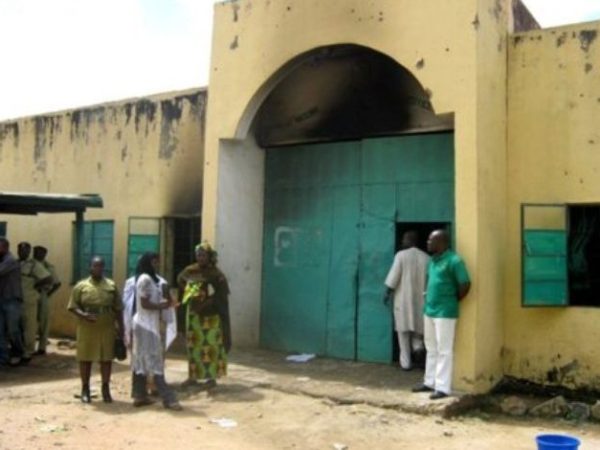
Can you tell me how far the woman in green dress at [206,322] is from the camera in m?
7.11

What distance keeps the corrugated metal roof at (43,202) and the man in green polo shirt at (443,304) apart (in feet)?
16.6

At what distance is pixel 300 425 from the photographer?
6039 mm

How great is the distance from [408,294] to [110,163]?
5.89 m

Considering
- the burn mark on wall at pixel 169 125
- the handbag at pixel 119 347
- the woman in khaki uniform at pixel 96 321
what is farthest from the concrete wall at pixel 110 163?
the handbag at pixel 119 347

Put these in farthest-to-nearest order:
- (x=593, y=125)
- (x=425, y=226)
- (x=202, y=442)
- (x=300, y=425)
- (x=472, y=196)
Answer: (x=425, y=226), (x=593, y=125), (x=472, y=196), (x=300, y=425), (x=202, y=442)

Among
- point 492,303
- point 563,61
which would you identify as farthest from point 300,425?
point 563,61

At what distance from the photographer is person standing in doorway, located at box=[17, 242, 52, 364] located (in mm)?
9422

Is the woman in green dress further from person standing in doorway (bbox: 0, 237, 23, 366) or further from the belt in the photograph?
person standing in doorway (bbox: 0, 237, 23, 366)

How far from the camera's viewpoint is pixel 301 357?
8633 mm

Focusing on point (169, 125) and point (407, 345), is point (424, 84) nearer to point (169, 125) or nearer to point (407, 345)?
point (407, 345)

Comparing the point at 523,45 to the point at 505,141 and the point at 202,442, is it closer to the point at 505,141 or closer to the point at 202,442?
the point at 505,141

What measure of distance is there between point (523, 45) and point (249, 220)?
3990 millimetres

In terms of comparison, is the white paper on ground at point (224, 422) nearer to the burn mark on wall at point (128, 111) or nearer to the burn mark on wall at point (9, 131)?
the burn mark on wall at point (128, 111)

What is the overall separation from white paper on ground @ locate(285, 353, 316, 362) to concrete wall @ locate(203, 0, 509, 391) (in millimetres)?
768
